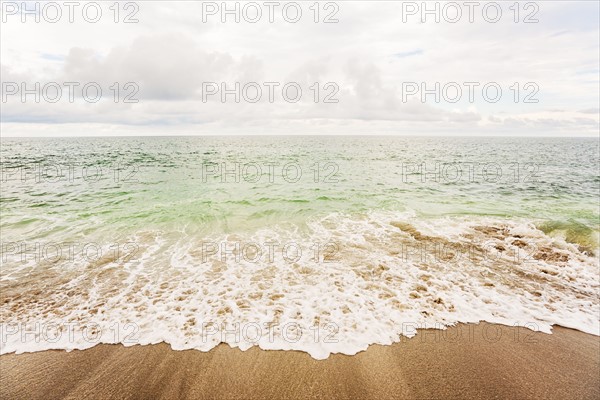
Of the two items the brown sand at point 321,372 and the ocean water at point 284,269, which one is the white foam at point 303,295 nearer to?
the ocean water at point 284,269

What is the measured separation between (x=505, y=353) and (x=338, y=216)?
9800 mm

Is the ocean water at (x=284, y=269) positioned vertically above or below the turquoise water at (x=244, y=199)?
below

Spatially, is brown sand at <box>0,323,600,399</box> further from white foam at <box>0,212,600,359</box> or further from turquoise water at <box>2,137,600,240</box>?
turquoise water at <box>2,137,600,240</box>

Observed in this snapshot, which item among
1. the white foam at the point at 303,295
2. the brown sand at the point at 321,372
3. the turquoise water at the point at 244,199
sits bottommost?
the brown sand at the point at 321,372

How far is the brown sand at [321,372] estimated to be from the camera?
180 inches

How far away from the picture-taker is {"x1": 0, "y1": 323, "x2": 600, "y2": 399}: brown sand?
180 inches

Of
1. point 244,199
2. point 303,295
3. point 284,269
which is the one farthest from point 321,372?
point 244,199

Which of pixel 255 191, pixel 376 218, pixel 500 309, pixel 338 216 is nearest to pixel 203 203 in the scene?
pixel 255 191

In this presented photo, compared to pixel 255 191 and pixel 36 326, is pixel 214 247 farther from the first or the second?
pixel 255 191

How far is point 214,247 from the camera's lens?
10.6m

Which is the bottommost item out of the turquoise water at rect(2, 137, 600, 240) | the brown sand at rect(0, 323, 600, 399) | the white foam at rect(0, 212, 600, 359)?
the brown sand at rect(0, 323, 600, 399)

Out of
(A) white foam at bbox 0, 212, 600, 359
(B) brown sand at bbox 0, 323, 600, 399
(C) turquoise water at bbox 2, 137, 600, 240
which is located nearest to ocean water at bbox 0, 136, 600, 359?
(A) white foam at bbox 0, 212, 600, 359

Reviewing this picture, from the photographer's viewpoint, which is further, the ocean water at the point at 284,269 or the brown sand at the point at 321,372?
the ocean water at the point at 284,269

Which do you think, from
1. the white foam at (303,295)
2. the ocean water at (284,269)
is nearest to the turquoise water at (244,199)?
the ocean water at (284,269)
